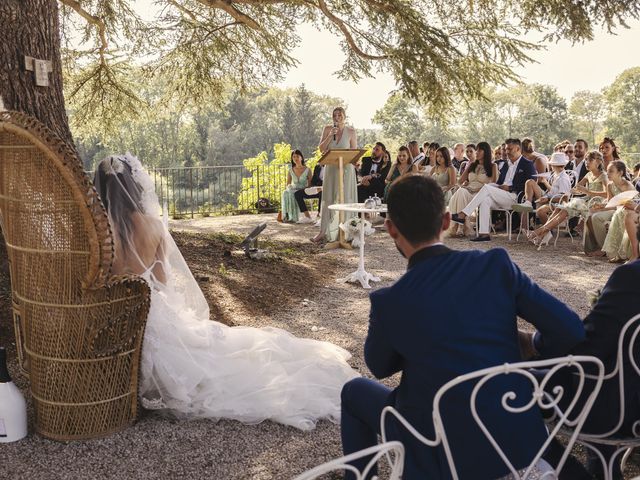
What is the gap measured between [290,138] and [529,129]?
17761 mm

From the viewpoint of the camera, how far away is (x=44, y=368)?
11.8ft

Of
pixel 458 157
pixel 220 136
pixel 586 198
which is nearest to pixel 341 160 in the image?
pixel 586 198

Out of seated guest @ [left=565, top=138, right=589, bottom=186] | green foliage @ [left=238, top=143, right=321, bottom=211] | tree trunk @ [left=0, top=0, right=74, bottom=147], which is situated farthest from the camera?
green foliage @ [left=238, top=143, right=321, bottom=211]

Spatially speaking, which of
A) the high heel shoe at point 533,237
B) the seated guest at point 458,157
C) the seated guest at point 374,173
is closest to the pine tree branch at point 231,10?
the seated guest at point 374,173

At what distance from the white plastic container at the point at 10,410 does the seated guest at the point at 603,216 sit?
754 cm

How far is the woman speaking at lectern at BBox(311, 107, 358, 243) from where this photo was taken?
10148mm

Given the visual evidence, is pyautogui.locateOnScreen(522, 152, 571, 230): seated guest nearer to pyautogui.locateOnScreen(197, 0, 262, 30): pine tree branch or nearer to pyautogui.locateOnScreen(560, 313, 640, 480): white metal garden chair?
pyautogui.locateOnScreen(197, 0, 262, 30): pine tree branch

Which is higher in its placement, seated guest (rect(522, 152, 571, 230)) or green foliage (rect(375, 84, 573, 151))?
green foliage (rect(375, 84, 573, 151))

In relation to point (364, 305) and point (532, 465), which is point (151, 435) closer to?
point (532, 465)

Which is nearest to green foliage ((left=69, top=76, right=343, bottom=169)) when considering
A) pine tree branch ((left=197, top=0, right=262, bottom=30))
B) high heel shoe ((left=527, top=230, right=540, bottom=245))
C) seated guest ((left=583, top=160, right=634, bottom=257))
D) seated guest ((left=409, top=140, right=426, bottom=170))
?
seated guest ((left=409, top=140, right=426, bottom=170))

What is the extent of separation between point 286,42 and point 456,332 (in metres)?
11.3

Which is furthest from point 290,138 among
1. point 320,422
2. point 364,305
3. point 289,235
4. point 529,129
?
point 320,422

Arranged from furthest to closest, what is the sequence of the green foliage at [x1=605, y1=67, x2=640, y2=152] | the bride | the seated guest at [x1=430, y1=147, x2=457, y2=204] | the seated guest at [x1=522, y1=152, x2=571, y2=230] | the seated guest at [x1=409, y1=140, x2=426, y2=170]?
the green foliage at [x1=605, y1=67, x2=640, y2=152] < the seated guest at [x1=409, y1=140, x2=426, y2=170] < the seated guest at [x1=430, y1=147, x2=457, y2=204] < the seated guest at [x1=522, y1=152, x2=571, y2=230] < the bride

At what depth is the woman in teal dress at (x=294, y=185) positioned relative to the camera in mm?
14273
